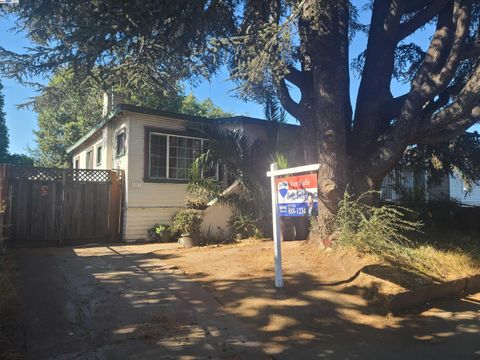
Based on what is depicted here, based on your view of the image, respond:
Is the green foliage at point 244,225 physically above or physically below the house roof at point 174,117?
below

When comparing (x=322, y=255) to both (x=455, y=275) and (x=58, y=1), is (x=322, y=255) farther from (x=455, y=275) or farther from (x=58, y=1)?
(x=58, y=1)

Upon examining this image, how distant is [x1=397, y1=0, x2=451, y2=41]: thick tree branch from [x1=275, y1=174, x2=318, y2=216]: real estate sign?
517 cm

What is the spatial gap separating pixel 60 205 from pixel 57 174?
0.88 meters

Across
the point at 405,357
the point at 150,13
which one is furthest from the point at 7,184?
the point at 405,357

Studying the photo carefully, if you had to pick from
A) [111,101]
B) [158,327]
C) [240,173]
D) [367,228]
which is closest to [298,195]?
[367,228]

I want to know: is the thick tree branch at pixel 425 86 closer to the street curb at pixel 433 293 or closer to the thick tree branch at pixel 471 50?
the thick tree branch at pixel 471 50

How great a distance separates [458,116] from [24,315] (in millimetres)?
7759

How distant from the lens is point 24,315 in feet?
16.3

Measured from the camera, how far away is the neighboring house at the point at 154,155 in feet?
38.7

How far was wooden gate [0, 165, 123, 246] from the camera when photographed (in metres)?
10.3

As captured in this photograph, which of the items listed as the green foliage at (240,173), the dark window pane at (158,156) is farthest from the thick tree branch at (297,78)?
the dark window pane at (158,156)

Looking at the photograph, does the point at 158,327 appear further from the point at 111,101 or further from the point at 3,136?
the point at 3,136

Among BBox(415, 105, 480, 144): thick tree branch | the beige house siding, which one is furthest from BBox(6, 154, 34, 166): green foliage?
BBox(415, 105, 480, 144): thick tree branch

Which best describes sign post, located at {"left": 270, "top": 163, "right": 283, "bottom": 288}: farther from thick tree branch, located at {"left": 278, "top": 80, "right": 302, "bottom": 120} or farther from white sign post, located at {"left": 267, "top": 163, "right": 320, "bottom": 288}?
thick tree branch, located at {"left": 278, "top": 80, "right": 302, "bottom": 120}
